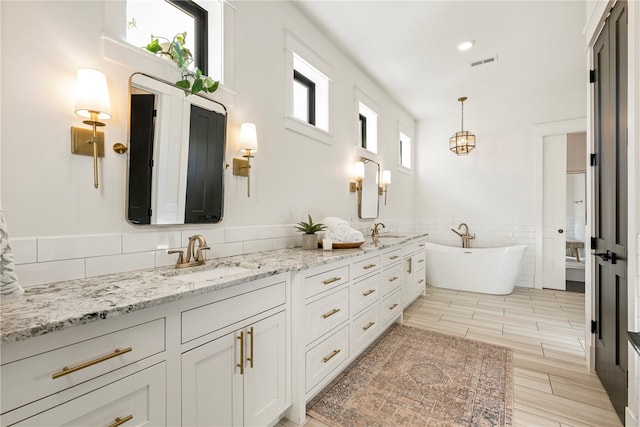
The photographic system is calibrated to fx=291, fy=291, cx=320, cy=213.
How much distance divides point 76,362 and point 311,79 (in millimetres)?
2989

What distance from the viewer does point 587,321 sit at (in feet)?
7.49

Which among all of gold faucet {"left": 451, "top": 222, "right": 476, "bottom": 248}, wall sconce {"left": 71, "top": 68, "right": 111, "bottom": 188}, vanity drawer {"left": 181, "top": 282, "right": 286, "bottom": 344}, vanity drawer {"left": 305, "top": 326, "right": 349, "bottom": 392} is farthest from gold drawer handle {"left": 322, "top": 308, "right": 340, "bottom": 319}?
gold faucet {"left": 451, "top": 222, "right": 476, "bottom": 248}

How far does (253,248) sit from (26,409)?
1460 mm

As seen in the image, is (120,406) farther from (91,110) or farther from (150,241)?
(91,110)

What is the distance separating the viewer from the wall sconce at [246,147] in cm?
199

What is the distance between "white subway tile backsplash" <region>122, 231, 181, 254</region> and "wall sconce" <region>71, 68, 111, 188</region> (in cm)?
30

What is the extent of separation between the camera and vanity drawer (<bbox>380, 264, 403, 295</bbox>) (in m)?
2.70

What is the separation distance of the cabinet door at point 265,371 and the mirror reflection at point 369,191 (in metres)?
2.36

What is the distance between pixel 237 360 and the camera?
1315 millimetres

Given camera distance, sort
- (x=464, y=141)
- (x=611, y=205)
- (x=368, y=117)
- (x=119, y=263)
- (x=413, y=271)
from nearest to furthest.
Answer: (x=119, y=263) < (x=611, y=205) < (x=413, y=271) < (x=368, y=117) < (x=464, y=141)

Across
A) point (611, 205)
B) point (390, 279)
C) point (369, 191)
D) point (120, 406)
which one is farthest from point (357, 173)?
point (120, 406)

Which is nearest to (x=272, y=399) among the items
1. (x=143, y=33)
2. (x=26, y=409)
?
(x=26, y=409)

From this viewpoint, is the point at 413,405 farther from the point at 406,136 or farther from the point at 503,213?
the point at 406,136

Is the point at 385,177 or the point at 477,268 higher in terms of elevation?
the point at 385,177
